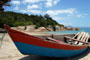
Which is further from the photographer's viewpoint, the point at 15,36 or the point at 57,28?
the point at 57,28

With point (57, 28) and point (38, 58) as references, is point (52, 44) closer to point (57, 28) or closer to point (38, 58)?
point (38, 58)

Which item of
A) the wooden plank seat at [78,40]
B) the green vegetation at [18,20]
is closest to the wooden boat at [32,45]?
the wooden plank seat at [78,40]

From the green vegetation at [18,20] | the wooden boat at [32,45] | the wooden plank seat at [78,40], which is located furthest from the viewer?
the green vegetation at [18,20]

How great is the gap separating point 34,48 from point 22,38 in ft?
2.22

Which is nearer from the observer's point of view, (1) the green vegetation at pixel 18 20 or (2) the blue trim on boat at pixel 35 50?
(2) the blue trim on boat at pixel 35 50

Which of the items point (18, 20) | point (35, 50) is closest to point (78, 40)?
point (35, 50)

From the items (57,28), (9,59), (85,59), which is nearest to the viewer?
(9,59)

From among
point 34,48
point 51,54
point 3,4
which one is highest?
point 3,4

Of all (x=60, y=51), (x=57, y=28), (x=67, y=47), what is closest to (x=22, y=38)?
(x=60, y=51)

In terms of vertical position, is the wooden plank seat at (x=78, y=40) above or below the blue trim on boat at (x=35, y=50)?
below

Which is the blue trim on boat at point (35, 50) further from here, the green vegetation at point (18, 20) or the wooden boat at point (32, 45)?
the green vegetation at point (18, 20)

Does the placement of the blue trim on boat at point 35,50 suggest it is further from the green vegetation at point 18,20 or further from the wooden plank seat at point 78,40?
the green vegetation at point 18,20

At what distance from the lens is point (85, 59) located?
5.91m

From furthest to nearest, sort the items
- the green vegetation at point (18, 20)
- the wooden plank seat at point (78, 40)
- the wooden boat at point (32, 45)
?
the green vegetation at point (18, 20) < the wooden plank seat at point (78, 40) < the wooden boat at point (32, 45)
